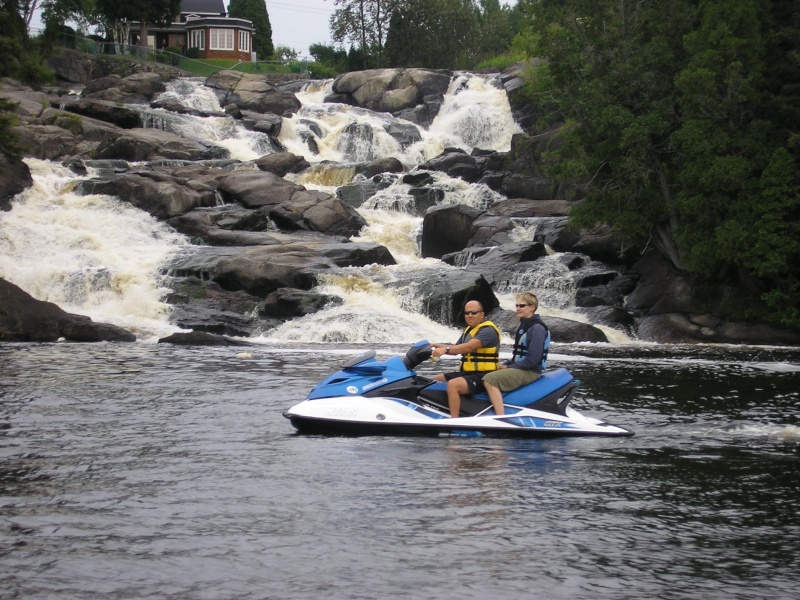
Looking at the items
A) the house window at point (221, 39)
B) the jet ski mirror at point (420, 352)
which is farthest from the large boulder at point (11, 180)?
the house window at point (221, 39)

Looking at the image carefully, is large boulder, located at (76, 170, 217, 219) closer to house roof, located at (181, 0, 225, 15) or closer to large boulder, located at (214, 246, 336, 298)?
large boulder, located at (214, 246, 336, 298)

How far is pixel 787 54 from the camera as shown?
81.2 ft

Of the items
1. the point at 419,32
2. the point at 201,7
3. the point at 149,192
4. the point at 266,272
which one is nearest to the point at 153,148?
the point at 149,192

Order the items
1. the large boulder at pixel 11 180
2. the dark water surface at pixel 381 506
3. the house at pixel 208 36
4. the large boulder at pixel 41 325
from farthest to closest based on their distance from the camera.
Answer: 1. the house at pixel 208 36
2. the large boulder at pixel 11 180
3. the large boulder at pixel 41 325
4. the dark water surface at pixel 381 506

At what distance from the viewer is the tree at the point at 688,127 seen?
81.5 ft

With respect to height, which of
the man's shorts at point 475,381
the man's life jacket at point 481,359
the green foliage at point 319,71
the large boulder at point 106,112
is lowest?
the man's shorts at point 475,381

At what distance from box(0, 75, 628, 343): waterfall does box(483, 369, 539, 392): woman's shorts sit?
13.1 meters

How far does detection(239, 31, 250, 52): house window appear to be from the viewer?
7792 centimetres

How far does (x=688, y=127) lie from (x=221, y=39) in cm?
5823

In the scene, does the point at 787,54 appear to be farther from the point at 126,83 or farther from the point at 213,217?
the point at 126,83

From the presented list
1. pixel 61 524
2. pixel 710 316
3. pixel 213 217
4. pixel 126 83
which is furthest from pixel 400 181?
pixel 61 524

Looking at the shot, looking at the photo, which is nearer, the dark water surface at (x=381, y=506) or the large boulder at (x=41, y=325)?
the dark water surface at (x=381, y=506)

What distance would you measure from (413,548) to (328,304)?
18838 mm

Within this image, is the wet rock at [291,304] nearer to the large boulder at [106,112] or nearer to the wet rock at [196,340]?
the wet rock at [196,340]
